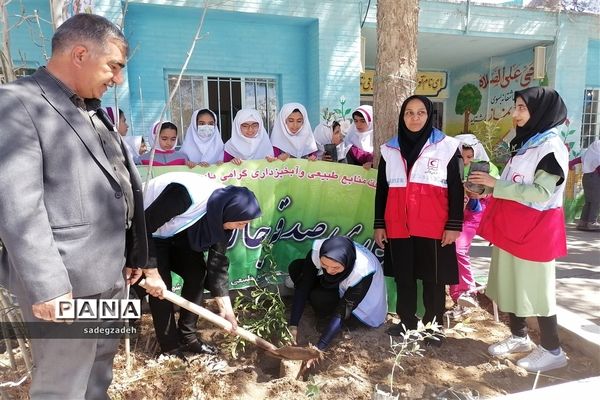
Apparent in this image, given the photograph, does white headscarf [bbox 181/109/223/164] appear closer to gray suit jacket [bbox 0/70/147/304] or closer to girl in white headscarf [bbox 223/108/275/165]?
girl in white headscarf [bbox 223/108/275/165]

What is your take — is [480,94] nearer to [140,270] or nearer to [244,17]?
[244,17]

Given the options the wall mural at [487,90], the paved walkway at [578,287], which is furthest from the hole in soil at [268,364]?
the wall mural at [487,90]

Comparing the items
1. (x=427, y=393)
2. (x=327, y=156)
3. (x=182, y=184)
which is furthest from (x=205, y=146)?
(x=427, y=393)

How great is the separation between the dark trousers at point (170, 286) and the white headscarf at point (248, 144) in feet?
4.48

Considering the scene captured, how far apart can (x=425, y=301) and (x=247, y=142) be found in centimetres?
205

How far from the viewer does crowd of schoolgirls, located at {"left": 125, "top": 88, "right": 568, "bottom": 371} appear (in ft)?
7.59

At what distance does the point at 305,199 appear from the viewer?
11.3 ft

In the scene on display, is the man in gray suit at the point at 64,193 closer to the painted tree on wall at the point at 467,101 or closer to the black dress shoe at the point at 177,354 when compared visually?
the black dress shoe at the point at 177,354

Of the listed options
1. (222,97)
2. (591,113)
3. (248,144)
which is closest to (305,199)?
(248,144)

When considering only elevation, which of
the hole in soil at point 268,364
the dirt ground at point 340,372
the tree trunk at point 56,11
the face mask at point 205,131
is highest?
the tree trunk at point 56,11

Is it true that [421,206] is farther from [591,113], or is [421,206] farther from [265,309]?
[591,113]

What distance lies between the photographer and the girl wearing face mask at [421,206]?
2.59m

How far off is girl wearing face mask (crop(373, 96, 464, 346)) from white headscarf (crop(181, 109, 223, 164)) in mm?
1724

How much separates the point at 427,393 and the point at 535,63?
28.2 feet
